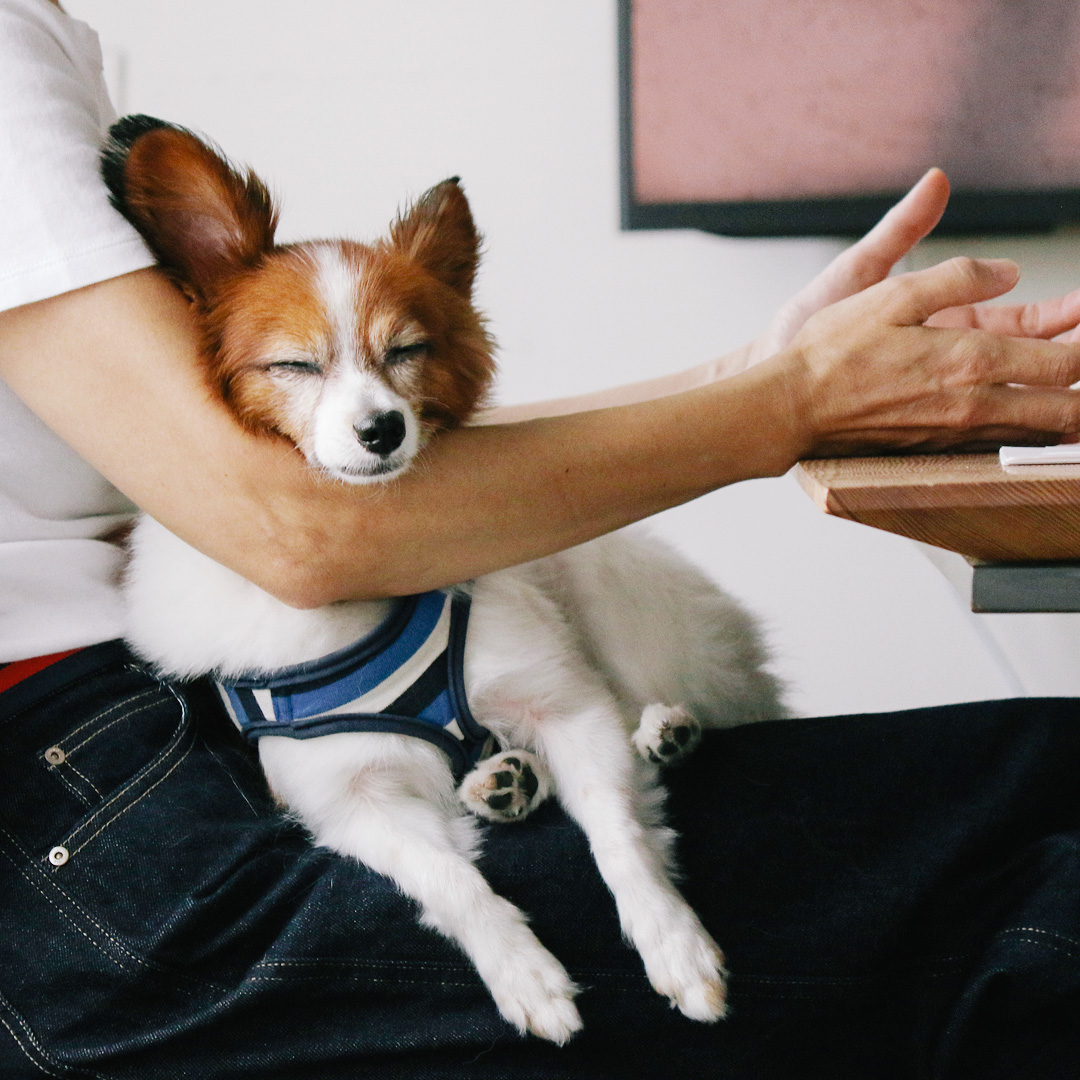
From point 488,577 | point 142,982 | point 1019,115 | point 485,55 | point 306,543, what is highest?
point 485,55

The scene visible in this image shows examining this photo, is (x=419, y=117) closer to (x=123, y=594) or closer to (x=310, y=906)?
(x=123, y=594)

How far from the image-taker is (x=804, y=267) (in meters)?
2.16

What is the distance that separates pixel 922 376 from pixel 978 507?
0.76 ft

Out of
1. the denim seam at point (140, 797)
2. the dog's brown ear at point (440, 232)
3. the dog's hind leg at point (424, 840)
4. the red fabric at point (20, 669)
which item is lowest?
the dog's hind leg at point (424, 840)

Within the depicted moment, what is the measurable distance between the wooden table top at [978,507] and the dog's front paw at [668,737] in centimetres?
46

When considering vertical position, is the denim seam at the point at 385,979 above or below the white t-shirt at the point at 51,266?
below

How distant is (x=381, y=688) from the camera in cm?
95

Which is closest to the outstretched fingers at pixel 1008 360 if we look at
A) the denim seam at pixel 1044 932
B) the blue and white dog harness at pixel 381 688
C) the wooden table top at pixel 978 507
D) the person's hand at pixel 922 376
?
the person's hand at pixel 922 376

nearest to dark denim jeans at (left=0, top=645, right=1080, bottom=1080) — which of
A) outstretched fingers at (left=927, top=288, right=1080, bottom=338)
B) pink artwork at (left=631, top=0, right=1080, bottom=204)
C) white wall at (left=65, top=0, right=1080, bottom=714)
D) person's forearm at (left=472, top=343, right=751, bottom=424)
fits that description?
outstretched fingers at (left=927, top=288, right=1080, bottom=338)

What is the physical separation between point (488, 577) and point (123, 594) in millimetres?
408

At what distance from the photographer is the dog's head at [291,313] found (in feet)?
2.72

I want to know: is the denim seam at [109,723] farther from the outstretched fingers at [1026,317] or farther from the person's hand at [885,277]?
the outstretched fingers at [1026,317]

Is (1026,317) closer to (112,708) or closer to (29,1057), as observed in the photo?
(112,708)

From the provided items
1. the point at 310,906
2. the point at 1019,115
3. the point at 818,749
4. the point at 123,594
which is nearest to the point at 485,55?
the point at 1019,115
